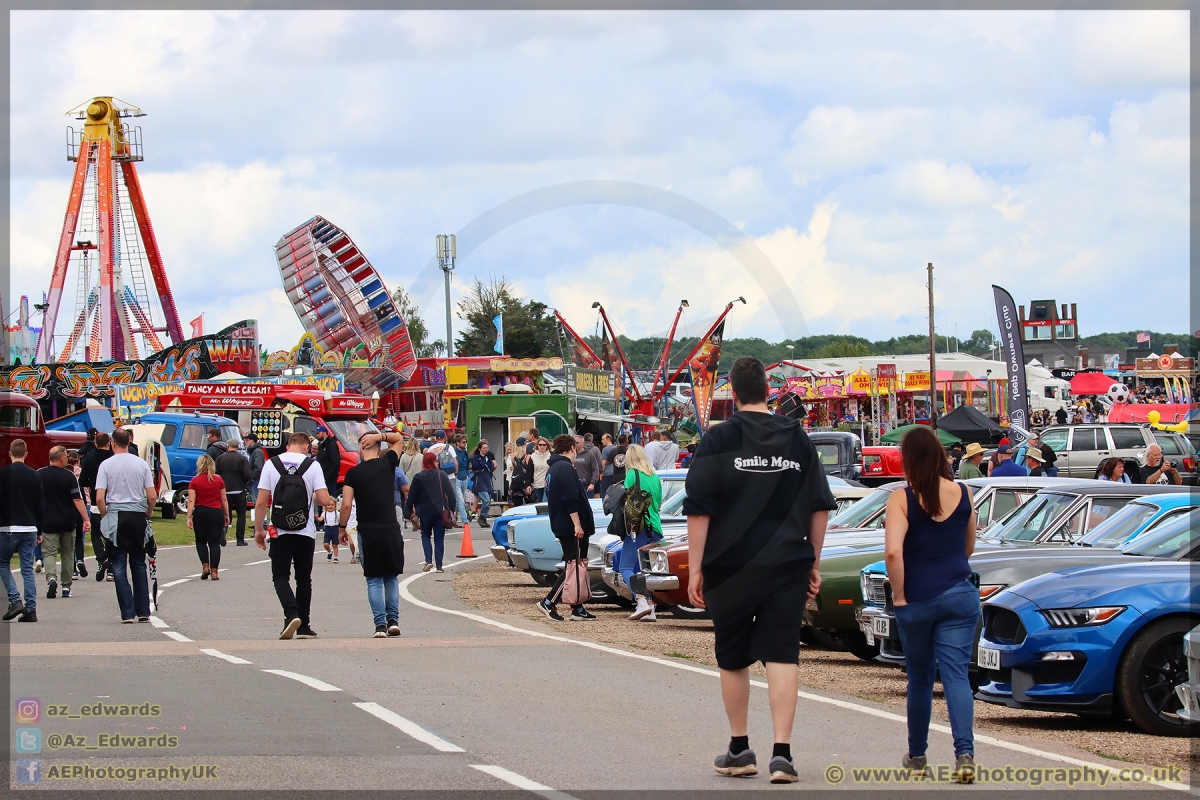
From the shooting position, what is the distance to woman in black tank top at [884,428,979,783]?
638cm

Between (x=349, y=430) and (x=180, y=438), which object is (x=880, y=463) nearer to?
(x=349, y=430)

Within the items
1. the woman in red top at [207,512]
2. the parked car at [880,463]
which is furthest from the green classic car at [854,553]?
the parked car at [880,463]

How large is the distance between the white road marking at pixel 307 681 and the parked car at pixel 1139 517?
5.94 meters

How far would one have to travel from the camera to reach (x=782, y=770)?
5984mm

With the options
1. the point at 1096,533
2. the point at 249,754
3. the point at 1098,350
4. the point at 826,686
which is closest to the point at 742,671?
the point at 249,754

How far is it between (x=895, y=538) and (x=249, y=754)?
11.3 ft

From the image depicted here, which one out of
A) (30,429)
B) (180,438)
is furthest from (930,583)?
(180,438)

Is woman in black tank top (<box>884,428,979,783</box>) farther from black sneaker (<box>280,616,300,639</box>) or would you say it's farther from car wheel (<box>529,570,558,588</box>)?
car wheel (<box>529,570,558,588</box>)

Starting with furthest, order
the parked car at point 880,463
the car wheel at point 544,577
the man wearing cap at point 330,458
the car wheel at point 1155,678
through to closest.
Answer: the parked car at point 880,463 → the man wearing cap at point 330,458 → the car wheel at point 544,577 → the car wheel at point 1155,678

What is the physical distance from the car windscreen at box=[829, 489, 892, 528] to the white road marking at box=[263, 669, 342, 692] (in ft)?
21.5

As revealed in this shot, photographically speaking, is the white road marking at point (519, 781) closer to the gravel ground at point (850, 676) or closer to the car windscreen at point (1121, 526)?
the gravel ground at point (850, 676)

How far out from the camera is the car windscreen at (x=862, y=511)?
1416 cm

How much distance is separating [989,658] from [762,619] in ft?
9.65

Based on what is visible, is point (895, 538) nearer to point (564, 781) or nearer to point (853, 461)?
point (564, 781)
